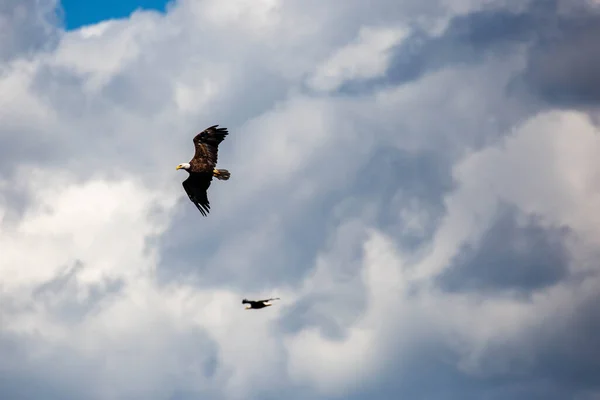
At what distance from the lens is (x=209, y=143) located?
56062 millimetres

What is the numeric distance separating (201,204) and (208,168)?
7.65ft

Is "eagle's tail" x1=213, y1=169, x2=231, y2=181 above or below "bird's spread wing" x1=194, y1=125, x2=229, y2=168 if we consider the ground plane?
below

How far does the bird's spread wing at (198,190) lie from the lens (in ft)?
189

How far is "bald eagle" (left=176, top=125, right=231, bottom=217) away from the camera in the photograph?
5584 centimetres

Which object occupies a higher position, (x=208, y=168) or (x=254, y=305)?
(x=208, y=168)

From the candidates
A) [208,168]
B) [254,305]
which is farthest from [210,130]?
[254,305]

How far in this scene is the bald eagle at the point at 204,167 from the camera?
55.8 metres

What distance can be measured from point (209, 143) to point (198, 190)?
11.1 feet

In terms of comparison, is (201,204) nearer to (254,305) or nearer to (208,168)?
(208,168)

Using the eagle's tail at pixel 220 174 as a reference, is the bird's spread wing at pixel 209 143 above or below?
above

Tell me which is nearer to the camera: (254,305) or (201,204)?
(254,305)

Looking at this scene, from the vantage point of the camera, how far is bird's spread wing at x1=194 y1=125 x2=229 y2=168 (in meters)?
55.8

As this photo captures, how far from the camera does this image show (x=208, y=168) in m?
56.9

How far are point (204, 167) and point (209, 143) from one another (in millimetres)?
1636
